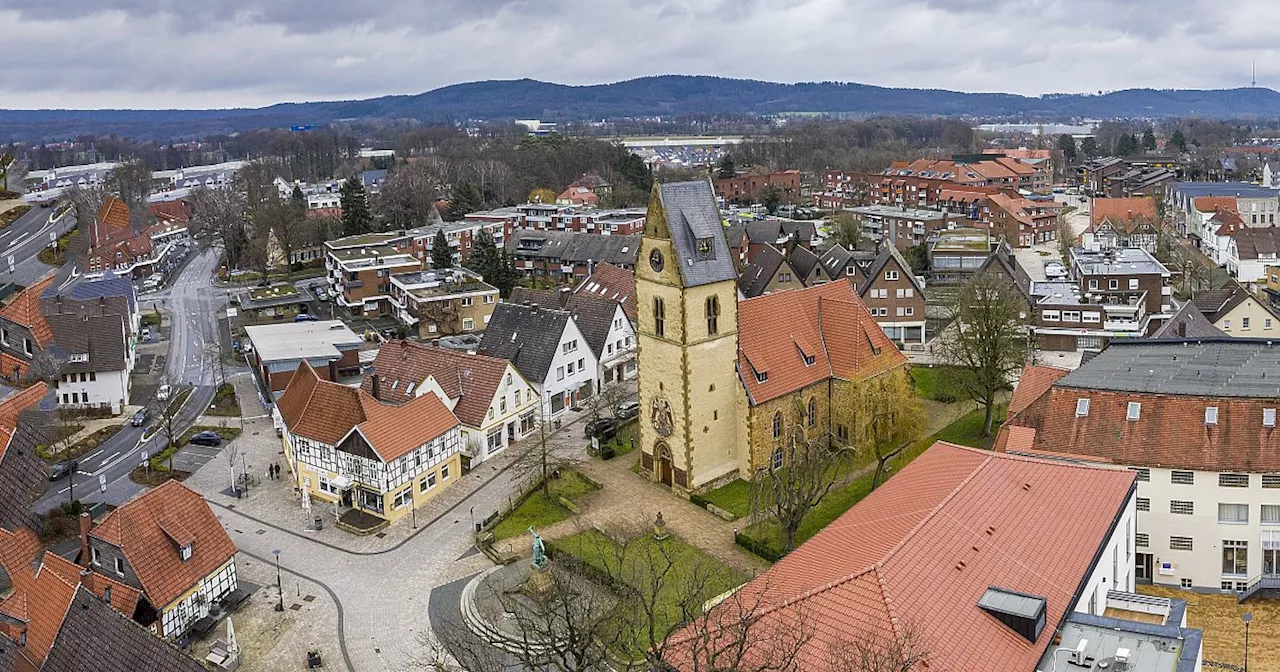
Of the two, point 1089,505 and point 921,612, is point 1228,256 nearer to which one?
point 1089,505

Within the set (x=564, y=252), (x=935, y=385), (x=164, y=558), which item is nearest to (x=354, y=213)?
(x=564, y=252)

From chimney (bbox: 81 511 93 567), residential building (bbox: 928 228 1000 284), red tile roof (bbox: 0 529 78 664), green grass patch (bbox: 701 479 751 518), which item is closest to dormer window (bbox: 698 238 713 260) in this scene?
green grass patch (bbox: 701 479 751 518)

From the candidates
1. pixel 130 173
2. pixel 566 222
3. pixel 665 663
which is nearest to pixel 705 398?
pixel 665 663

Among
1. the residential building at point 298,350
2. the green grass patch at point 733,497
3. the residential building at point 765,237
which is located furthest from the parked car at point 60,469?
the residential building at point 765,237

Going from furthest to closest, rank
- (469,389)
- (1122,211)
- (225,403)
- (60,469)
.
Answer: (1122,211) → (225,403) → (469,389) → (60,469)

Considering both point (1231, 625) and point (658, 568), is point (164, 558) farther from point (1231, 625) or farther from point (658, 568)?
point (1231, 625)

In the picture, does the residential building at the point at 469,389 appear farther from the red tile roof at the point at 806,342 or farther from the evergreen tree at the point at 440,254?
the evergreen tree at the point at 440,254
